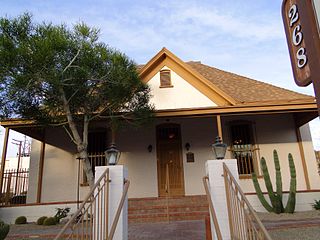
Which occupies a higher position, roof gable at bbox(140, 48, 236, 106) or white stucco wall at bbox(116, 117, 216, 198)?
roof gable at bbox(140, 48, 236, 106)

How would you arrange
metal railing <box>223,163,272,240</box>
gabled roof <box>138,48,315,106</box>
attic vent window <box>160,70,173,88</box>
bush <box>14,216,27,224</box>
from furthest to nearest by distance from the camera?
attic vent window <box>160,70,173,88</box> < gabled roof <box>138,48,315,106</box> < bush <box>14,216,27,224</box> < metal railing <box>223,163,272,240</box>

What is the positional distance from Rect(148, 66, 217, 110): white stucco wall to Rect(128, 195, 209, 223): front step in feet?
12.7

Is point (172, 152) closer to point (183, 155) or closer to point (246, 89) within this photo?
point (183, 155)

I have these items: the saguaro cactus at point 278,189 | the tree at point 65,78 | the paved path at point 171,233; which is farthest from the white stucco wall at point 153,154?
the paved path at point 171,233

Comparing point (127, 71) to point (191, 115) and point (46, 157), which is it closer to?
point (191, 115)

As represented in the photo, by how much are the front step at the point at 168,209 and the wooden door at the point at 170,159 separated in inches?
47.3

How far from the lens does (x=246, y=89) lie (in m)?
12.8

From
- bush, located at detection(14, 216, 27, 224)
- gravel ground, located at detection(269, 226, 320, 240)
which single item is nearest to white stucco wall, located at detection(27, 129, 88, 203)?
bush, located at detection(14, 216, 27, 224)

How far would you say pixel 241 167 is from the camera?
1117 centimetres

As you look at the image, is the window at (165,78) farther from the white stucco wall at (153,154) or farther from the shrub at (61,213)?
the shrub at (61,213)

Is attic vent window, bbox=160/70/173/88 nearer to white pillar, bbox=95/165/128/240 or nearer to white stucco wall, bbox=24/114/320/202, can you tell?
white stucco wall, bbox=24/114/320/202

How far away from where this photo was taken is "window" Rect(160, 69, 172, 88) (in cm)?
1207

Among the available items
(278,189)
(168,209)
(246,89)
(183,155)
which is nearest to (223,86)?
(246,89)

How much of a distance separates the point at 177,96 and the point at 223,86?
260cm
